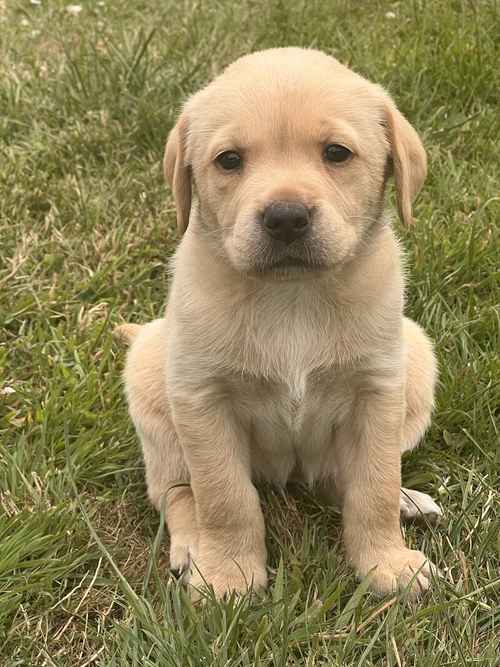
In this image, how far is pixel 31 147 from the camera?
530 centimetres

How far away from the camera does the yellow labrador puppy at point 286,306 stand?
2.78 meters

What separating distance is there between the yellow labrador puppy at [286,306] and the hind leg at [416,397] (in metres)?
0.24

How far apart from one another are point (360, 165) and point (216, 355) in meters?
0.73

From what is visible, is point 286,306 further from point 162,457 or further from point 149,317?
point 149,317

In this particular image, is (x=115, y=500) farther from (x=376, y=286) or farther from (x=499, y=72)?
A: (x=499, y=72)

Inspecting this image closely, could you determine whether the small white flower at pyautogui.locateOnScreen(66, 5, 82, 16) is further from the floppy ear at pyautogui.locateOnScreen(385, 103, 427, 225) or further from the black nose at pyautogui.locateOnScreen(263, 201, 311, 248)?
the black nose at pyautogui.locateOnScreen(263, 201, 311, 248)

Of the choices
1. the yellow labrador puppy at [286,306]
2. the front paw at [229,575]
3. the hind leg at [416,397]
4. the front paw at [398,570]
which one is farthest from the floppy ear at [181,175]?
the front paw at [398,570]

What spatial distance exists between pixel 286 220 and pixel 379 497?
1010 millimetres

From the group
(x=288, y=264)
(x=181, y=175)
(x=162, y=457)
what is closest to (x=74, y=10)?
(x=181, y=175)

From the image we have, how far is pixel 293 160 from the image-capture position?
2.79 metres

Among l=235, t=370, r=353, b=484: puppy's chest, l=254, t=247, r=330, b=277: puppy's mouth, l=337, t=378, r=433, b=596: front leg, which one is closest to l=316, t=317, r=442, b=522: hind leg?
l=235, t=370, r=353, b=484: puppy's chest

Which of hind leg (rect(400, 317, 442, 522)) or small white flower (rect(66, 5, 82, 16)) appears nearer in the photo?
hind leg (rect(400, 317, 442, 522))

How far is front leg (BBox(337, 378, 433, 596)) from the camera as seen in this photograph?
10.2 ft

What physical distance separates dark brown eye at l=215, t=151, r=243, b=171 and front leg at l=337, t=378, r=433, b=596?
31.8 inches
